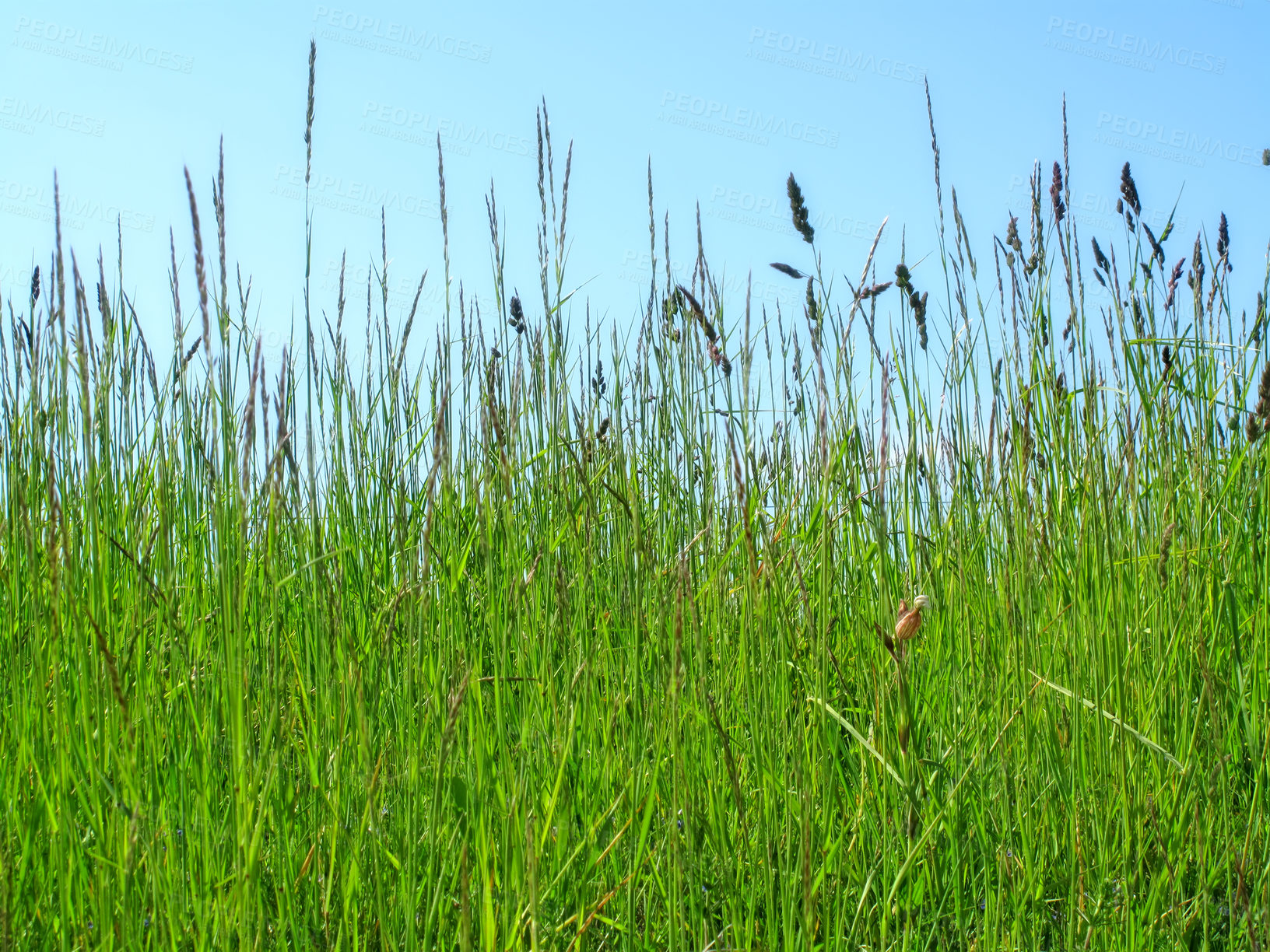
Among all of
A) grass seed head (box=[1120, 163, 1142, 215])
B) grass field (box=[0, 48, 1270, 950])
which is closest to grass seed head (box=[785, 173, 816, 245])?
grass field (box=[0, 48, 1270, 950])

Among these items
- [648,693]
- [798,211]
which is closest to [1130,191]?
[798,211]

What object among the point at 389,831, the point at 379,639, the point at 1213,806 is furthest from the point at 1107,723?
the point at 379,639

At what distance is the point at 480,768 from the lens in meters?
0.97

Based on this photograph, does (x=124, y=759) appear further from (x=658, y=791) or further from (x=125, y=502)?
(x=125, y=502)

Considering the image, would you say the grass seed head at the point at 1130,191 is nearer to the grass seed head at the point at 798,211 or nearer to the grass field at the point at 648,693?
the grass field at the point at 648,693

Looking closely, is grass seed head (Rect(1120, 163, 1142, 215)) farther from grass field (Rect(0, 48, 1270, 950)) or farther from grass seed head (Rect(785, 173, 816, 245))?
grass seed head (Rect(785, 173, 816, 245))

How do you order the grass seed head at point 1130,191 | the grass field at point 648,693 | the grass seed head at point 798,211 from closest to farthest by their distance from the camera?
the grass field at point 648,693
the grass seed head at point 798,211
the grass seed head at point 1130,191

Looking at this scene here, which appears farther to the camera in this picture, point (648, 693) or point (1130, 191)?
point (1130, 191)

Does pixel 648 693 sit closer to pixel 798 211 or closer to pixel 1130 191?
pixel 798 211

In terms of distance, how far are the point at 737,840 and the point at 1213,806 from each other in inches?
25.7

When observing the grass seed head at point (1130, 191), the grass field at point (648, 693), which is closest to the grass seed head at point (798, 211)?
the grass field at point (648, 693)

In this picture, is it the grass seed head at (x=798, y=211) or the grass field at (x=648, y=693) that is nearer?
the grass field at (x=648, y=693)

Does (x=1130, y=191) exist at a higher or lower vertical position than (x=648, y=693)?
higher

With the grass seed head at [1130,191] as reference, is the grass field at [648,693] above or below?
below
